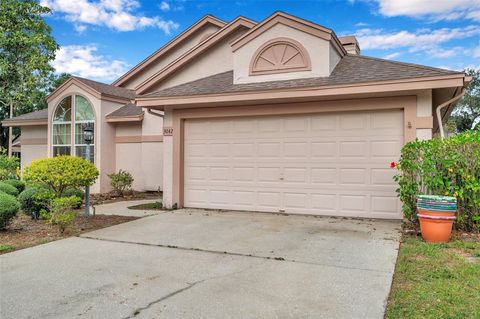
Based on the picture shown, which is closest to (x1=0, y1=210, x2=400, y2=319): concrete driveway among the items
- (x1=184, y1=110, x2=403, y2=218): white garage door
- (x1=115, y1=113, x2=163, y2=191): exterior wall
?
(x1=184, y1=110, x2=403, y2=218): white garage door

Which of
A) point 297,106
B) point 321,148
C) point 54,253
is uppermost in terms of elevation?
point 297,106

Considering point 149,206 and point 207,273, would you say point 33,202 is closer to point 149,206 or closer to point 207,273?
point 149,206

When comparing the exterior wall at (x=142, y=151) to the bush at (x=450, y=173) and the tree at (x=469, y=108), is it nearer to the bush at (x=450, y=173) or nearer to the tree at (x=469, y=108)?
the bush at (x=450, y=173)

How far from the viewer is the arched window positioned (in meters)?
14.1

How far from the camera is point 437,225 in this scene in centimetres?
591

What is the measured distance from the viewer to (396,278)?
435 centimetres

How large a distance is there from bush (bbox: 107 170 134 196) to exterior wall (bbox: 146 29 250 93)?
3191 millimetres

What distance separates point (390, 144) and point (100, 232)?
6304mm

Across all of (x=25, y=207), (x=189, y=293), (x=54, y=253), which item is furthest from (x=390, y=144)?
(x=25, y=207)

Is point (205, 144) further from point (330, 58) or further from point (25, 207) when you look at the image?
point (25, 207)

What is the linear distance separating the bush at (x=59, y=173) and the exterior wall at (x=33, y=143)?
29.9ft

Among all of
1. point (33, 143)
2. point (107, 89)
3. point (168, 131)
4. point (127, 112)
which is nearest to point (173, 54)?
point (107, 89)

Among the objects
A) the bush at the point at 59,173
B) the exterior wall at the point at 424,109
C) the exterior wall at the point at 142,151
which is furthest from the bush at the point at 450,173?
the exterior wall at the point at 142,151

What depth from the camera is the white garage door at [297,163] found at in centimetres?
805
